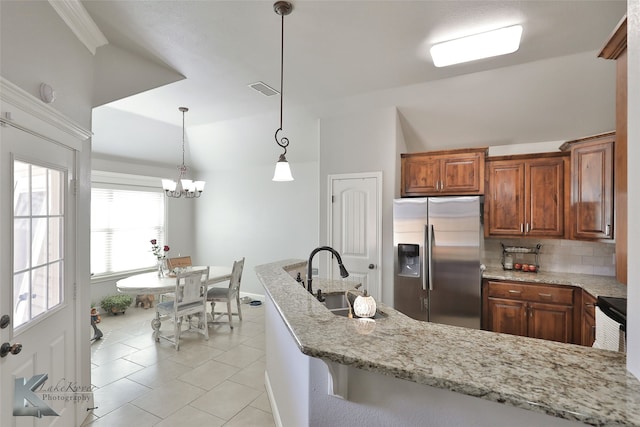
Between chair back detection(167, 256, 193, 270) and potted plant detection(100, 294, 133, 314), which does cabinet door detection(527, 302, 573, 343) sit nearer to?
chair back detection(167, 256, 193, 270)

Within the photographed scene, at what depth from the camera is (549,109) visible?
3.27m

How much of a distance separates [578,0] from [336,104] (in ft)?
7.77

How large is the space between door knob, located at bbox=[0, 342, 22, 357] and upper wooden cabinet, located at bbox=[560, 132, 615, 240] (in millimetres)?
4305

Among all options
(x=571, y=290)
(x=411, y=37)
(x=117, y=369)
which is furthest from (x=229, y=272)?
(x=571, y=290)

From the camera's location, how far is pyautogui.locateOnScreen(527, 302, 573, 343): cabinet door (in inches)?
117

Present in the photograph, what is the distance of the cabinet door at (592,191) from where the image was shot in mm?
2701

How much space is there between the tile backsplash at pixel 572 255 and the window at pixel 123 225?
222 inches

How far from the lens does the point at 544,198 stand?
3338mm

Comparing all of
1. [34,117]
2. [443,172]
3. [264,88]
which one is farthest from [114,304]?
[443,172]

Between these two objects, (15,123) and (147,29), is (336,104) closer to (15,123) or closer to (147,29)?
(147,29)

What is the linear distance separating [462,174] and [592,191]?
3.85ft

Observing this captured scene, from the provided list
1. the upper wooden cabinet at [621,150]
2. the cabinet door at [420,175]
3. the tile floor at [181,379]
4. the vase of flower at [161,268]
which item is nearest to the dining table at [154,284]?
the vase of flower at [161,268]

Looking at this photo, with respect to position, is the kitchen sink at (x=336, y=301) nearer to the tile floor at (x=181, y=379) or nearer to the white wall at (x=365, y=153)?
the tile floor at (x=181, y=379)

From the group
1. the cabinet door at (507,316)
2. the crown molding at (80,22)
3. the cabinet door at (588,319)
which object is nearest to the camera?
the crown molding at (80,22)
